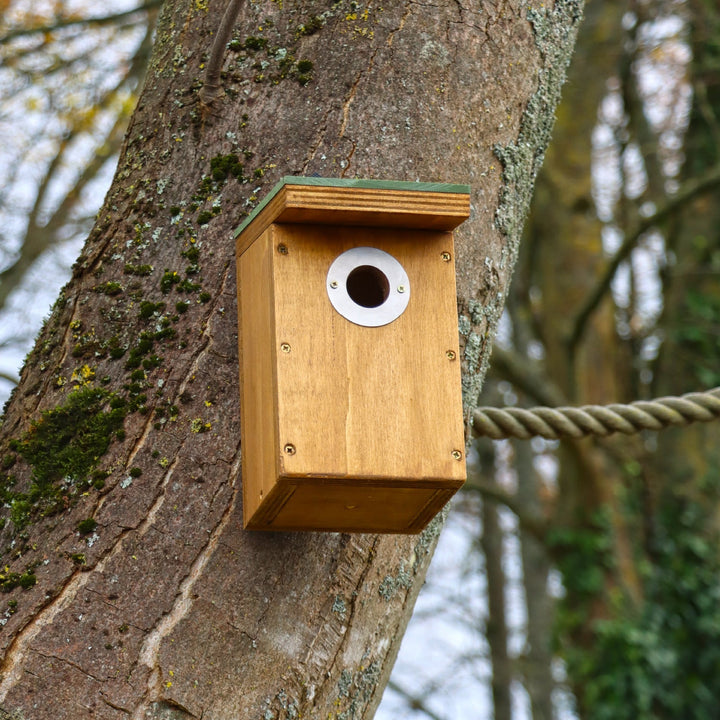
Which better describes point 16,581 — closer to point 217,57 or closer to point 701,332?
point 217,57

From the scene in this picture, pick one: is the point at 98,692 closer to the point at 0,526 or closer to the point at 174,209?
the point at 0,526

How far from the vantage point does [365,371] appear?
1.78 meters

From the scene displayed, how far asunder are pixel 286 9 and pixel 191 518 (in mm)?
953

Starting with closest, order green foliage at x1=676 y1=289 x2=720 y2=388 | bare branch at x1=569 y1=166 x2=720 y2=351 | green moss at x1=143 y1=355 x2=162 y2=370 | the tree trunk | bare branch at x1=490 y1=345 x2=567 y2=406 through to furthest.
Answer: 1. the tree trunk
2. green moss at x1=143 y1=355 x2=162 y2=370
3. bare branch at x1=569 y1=166 x2=720 y2=351
4. bare branch at x1=490 y1=345 x2=567 y2=406
5. green foliage at x1=676 y1=289 x2=720 y2=388

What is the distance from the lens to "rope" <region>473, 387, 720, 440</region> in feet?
8.71

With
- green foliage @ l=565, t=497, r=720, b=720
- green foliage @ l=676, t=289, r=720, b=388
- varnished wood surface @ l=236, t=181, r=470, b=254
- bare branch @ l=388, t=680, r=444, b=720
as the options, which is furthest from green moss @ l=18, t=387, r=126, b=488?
bare branch @ l=388, t=680, r=444, b=720

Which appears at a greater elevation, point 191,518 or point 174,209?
point 174,209

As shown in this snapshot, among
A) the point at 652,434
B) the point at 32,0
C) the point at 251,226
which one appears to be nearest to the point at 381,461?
the point at 251,226

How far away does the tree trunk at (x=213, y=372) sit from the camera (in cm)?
163

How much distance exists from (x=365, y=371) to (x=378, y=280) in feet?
0.66

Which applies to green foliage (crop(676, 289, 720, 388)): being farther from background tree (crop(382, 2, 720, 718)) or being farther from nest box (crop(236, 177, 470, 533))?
nest box (crop(236, 177, 470, 533))

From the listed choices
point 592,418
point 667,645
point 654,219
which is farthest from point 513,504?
point 592,418

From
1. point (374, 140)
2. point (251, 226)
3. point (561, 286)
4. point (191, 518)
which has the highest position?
point (561, 286)

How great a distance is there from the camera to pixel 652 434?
7.93m
